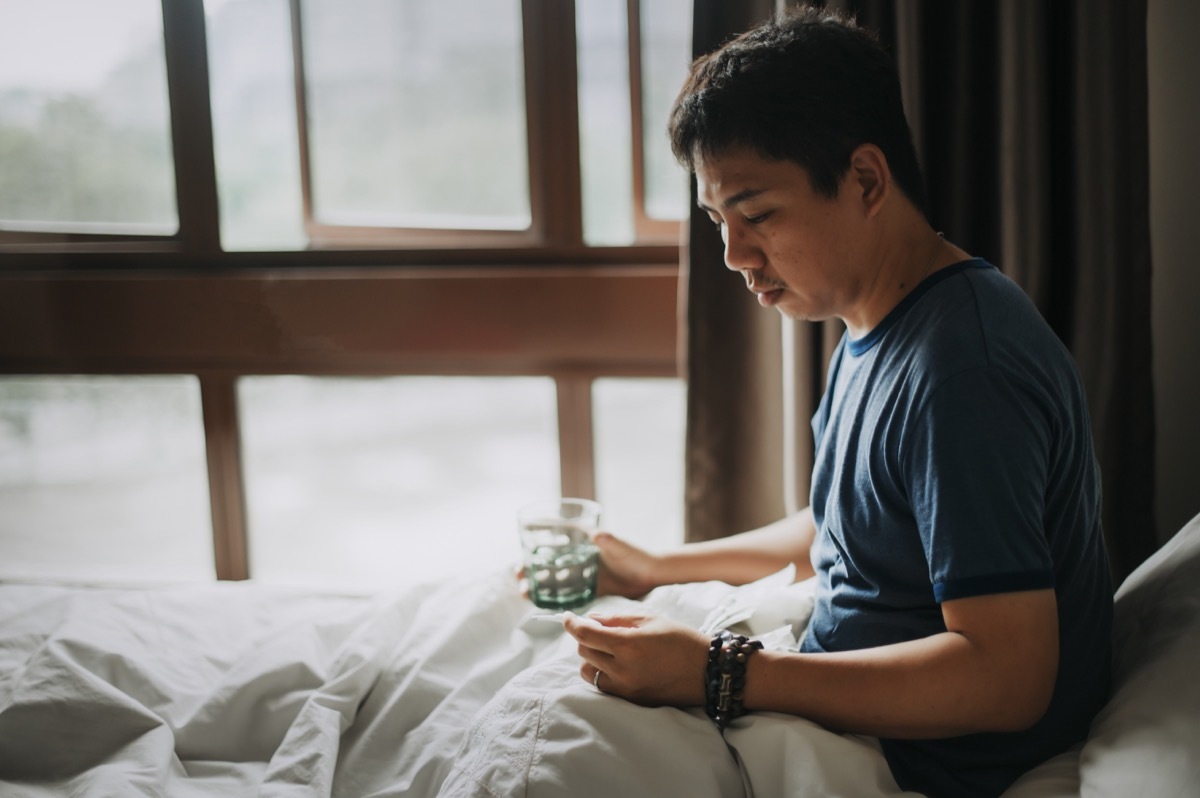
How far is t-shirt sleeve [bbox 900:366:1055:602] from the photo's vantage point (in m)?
0.89

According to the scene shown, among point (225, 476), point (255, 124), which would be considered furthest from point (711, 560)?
point (255, 124)

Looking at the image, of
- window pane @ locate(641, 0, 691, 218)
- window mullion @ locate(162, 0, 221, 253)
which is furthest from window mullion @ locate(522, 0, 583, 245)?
window mullion @ locate(162, 0, 221, 253)

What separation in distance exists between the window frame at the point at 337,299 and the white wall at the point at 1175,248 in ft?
2.72

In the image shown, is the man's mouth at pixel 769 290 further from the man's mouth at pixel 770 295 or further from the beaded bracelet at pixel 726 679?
the beaded bracelet at pixel 726 679

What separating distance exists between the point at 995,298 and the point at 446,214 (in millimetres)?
1390

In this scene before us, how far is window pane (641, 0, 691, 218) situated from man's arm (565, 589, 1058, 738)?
110 cm

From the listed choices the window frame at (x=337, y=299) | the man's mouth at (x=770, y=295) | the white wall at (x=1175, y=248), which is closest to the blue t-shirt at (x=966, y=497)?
the man's mouth at (x=770, y=295)

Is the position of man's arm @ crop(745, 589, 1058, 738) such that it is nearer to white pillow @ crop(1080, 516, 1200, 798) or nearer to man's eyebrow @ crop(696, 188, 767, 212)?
white pillow @ crop(1080, 516, 1200, 798)

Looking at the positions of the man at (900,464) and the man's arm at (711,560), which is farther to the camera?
the man's arm at (711,560)

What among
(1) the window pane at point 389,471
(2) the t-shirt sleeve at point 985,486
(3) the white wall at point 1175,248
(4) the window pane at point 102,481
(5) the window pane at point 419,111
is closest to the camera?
(2) the t-shirt sleeve at point 985,486

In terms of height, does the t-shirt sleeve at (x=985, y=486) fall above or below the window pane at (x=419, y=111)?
below

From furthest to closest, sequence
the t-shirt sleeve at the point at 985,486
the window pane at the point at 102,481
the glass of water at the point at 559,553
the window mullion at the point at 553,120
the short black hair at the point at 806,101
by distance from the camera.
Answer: the window pane at the point at 102,481
the window mullion at the point at 553,120
the glass of water at the point at 559,553
the short black hair at the point at 806,101
the t-shirt sleeve at the point at 985,486

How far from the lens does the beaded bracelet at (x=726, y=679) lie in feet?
3.41

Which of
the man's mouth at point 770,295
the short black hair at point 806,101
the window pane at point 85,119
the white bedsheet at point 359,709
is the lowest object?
the white bedsheet at point 359,709
